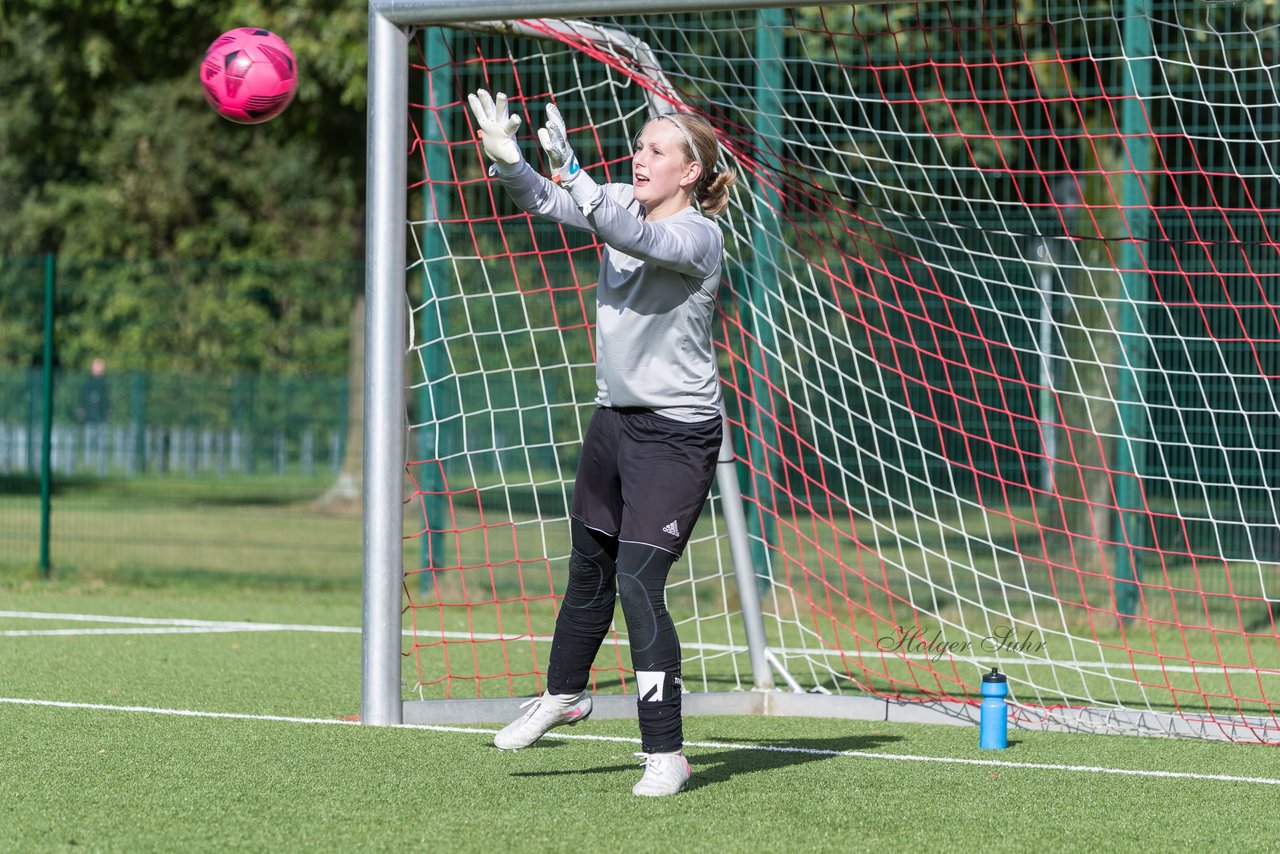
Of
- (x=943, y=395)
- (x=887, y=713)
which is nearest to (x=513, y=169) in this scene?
(x=887, y=713)

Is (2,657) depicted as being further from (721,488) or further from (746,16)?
(746,16)

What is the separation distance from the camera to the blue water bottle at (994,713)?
18.5 feet

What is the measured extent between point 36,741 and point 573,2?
3079 millimetres

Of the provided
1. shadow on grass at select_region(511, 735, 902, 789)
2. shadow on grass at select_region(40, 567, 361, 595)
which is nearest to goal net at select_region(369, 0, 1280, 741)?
shadow on grass at select_region(40, 567, 361, 595)

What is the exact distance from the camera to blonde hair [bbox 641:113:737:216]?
15.9 feet

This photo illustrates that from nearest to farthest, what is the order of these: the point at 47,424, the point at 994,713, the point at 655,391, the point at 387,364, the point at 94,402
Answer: the point at 655,391, the point at 994,713, the point at 387,364, the point at 47,424, the point at 94,402

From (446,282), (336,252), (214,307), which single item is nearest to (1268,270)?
(446,282)

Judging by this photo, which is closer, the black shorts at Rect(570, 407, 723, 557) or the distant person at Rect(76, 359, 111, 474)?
the black shorts at Rect(570, 407, 723, 557)

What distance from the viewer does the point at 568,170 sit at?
449 centimetres

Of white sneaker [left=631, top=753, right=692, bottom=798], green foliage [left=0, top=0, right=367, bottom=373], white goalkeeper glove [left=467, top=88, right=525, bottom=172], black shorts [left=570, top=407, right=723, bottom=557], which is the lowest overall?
white sneaker [left=631, top=753, right=692, bottom=798]

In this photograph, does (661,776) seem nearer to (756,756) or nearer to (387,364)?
(756,756)

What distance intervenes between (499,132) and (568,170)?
216 millimetres

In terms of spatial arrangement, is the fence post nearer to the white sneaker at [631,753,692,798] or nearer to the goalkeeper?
the goalkeeper

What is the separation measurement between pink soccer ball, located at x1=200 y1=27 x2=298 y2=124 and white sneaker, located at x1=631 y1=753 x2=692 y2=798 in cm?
281
